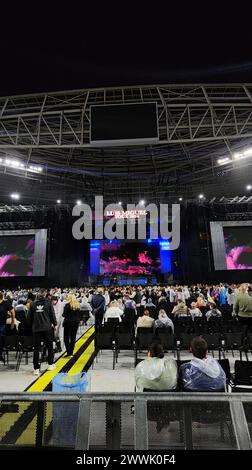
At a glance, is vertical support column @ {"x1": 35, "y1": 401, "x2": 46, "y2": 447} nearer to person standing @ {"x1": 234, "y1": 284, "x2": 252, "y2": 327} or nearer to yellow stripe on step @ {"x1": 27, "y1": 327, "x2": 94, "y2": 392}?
yellow stripe on step @ {"x1": 27, "y1": 327, "x2": 94, "y2": 392}

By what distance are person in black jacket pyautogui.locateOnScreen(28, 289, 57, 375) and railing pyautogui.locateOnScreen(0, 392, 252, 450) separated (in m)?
4.22

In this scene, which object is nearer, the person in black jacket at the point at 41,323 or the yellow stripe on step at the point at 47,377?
the yellow stripe on step at the point at 47,377

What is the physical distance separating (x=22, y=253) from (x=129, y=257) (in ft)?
43.0

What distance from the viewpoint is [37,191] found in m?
25.1

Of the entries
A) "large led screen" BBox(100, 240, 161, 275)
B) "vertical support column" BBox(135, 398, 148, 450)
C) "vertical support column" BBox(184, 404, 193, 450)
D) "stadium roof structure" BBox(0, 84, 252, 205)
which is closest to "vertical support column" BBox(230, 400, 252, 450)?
"vertical support column" BBox(184, 404, 193, 450)

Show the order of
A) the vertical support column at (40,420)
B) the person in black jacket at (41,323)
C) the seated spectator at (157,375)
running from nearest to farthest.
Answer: the vertical support column at (40,420), the seated spectator at (157,375), the person in black jacket at (41,323)

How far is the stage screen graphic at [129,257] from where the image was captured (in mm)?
35562

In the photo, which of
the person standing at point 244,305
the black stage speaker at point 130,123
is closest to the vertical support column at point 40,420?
the person standing at point 244,305

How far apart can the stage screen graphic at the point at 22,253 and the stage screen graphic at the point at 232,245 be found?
590 inches

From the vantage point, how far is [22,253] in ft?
90.8

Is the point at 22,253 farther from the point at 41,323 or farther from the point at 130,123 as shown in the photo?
the point at 41,323

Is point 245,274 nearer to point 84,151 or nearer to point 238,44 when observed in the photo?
point 84,151

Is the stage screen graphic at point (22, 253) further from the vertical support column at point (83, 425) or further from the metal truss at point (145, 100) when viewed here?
the vertical support column at point (83, 425)

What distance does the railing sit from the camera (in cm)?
196
